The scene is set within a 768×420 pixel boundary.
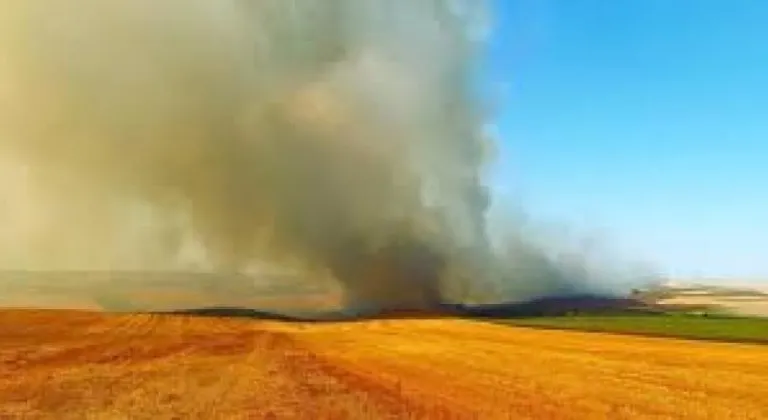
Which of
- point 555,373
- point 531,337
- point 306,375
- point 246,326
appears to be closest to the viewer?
point 306,375

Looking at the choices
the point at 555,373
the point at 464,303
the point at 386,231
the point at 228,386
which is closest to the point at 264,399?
the point at 228,386

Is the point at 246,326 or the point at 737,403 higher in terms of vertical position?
the point at 246,326

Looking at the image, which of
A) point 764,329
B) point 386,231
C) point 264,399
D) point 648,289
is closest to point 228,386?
point 264,399

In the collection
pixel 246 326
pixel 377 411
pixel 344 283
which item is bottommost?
pixel 377 411

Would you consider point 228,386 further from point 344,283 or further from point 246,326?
point 344,283

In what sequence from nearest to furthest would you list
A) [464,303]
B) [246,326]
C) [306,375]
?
[306,375] < [246,326] < [464,303]

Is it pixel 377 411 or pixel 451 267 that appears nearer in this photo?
pixel 377 411

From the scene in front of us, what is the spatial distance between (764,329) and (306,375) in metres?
41.8

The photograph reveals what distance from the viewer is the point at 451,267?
286 feet

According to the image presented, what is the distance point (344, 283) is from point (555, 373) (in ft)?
178

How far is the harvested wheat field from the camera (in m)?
18.7

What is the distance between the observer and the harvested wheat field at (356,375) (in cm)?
1866

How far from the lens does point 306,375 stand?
25.1m

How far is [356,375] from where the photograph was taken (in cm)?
2530
